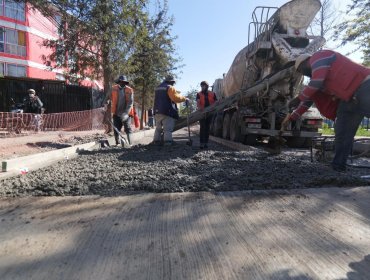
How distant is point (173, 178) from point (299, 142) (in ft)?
25.2

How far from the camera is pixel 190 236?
8.29 ft

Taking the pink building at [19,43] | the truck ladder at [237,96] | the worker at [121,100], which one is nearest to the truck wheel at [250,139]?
the truck ladder at [237,96]

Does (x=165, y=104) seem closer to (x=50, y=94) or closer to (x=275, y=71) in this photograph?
(x=275, y=71)

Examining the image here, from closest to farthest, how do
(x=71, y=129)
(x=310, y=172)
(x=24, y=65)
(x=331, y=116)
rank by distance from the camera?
(x=310, y=172) → (x=331, y=116) → (x=71, y=129) → (x=24, y=65)

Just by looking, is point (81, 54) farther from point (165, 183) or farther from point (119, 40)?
point (165, 183)

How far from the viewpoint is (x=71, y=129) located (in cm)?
1736

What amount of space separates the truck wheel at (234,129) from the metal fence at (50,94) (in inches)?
440

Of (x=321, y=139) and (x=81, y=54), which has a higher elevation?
(x=81, y=54)

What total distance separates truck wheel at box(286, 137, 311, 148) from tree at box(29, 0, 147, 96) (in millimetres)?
6694

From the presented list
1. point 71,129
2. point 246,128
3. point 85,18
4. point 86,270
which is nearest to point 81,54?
point 85,18

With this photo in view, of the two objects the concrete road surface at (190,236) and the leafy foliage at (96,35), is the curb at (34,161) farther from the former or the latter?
the leafy foliage at (96,35)

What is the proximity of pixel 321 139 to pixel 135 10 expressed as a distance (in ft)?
31.7

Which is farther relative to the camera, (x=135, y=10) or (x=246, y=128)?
(x=135, y=10)

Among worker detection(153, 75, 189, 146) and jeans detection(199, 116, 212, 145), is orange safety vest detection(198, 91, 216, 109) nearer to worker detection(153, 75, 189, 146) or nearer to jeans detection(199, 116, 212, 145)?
jeans detection(199, 116, 212, 145)
